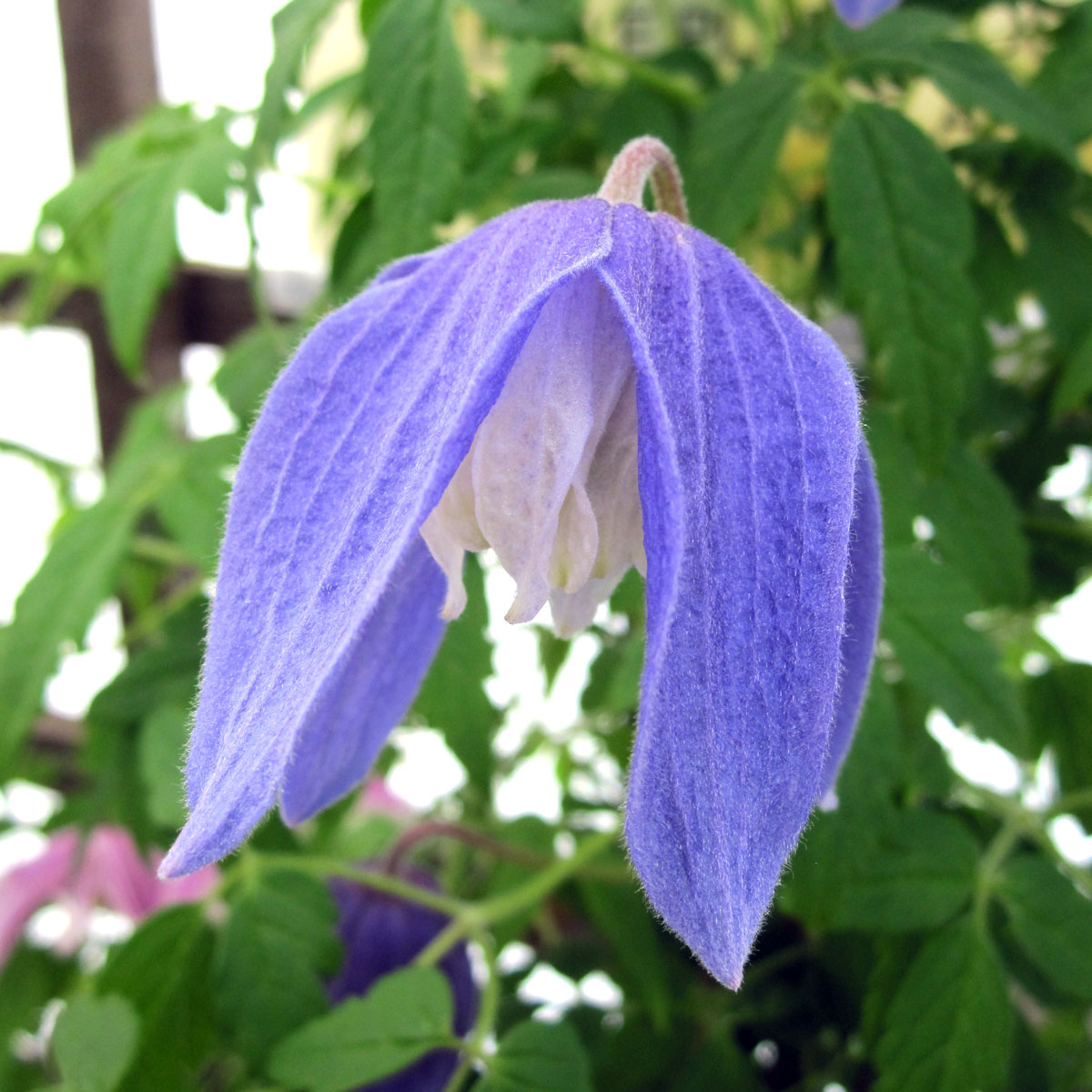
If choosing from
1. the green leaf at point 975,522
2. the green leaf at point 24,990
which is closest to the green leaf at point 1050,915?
the green leaf at point 975,522

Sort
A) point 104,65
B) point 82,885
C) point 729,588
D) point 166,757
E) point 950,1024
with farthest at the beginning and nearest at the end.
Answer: point 104,65, point 82,885, point 166,757, point 950,1024, point 729,588

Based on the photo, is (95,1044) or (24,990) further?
(24,990)

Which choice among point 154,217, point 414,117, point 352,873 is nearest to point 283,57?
point 414,117

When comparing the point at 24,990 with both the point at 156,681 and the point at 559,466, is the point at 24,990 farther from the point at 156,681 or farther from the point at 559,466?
the point at 559,466

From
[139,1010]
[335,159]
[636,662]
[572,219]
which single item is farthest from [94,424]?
[572,219]

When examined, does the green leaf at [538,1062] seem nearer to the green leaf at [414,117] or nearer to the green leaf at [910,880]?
the green leaf at [910,880]

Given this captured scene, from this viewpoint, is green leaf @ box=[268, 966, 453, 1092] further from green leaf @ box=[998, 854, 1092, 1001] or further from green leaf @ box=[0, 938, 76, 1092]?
green leaf @ box=[0, 938, 76, 1092]

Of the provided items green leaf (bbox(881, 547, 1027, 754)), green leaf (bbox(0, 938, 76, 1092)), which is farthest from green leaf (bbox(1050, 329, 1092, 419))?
green leaf (bbox(0, 938, 76, 1092))
